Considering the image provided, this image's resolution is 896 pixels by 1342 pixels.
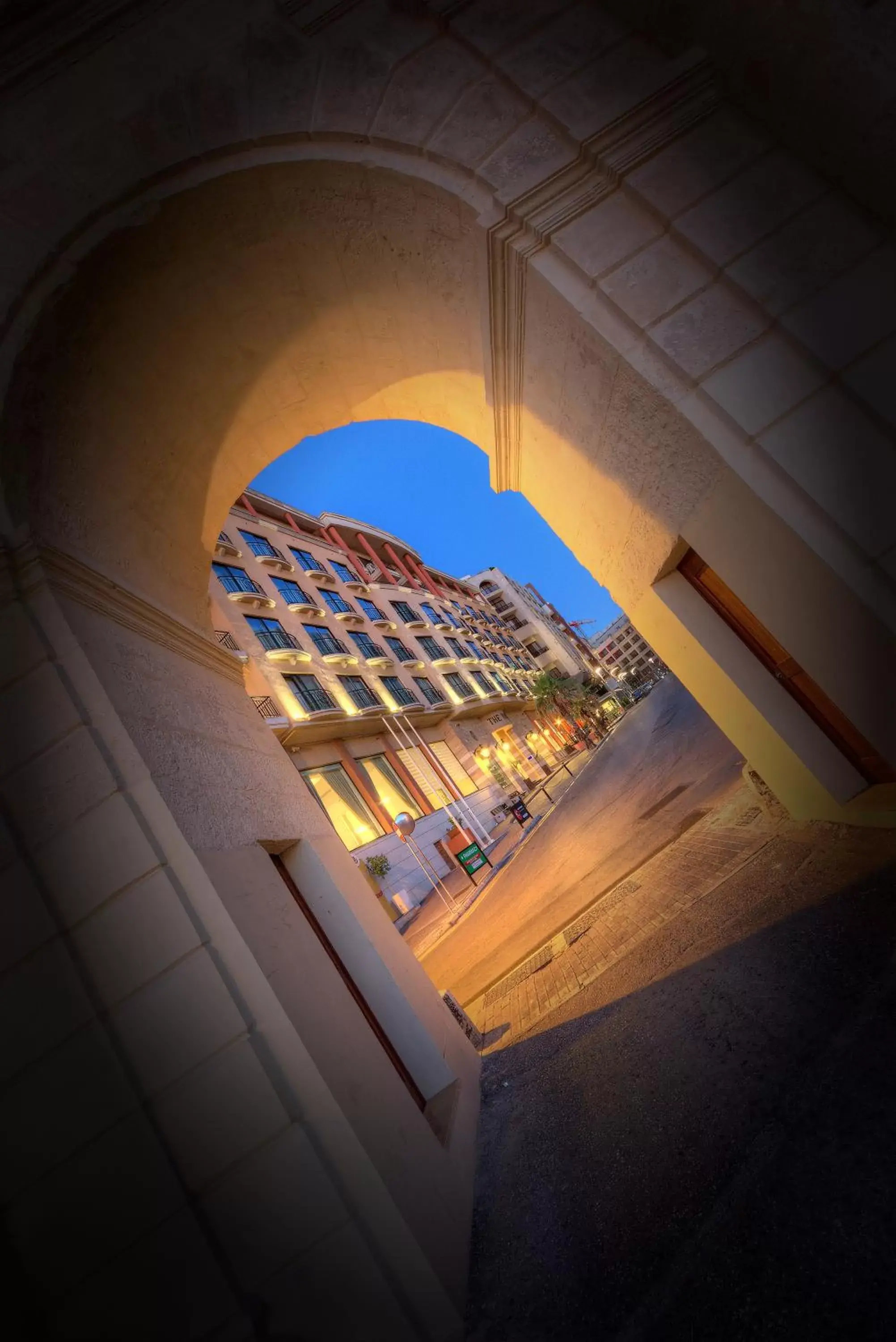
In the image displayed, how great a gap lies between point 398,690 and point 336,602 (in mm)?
5493

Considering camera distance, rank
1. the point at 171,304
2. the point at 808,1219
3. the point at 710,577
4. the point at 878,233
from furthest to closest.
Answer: the point at 710,577 < the point at 171,304 < the point at 878,233 < the point at 808,1219

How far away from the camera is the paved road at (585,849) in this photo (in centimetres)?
765

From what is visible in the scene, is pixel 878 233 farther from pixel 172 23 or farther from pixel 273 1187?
pixel 273 1187

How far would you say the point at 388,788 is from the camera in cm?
2277

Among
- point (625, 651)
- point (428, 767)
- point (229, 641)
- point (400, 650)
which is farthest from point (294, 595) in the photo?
point (625, 651)

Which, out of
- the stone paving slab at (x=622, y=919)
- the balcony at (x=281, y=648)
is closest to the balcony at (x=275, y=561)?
the balcony at (x=281, y=648)

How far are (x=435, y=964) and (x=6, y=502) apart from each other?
10196 millimetres

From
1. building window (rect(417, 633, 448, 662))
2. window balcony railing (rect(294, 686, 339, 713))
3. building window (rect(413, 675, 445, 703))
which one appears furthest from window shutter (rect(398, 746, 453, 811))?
building window (rect(417, 633, 448, 662))

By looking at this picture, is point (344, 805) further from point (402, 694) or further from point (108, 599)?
point (108, 599)

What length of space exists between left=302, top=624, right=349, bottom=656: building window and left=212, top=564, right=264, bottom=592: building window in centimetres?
259

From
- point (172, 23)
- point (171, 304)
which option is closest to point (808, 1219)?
point (171, 304)

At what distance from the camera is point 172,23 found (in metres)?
3.16

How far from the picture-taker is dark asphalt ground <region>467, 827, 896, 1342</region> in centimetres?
189

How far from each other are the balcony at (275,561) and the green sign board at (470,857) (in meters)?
15.2
